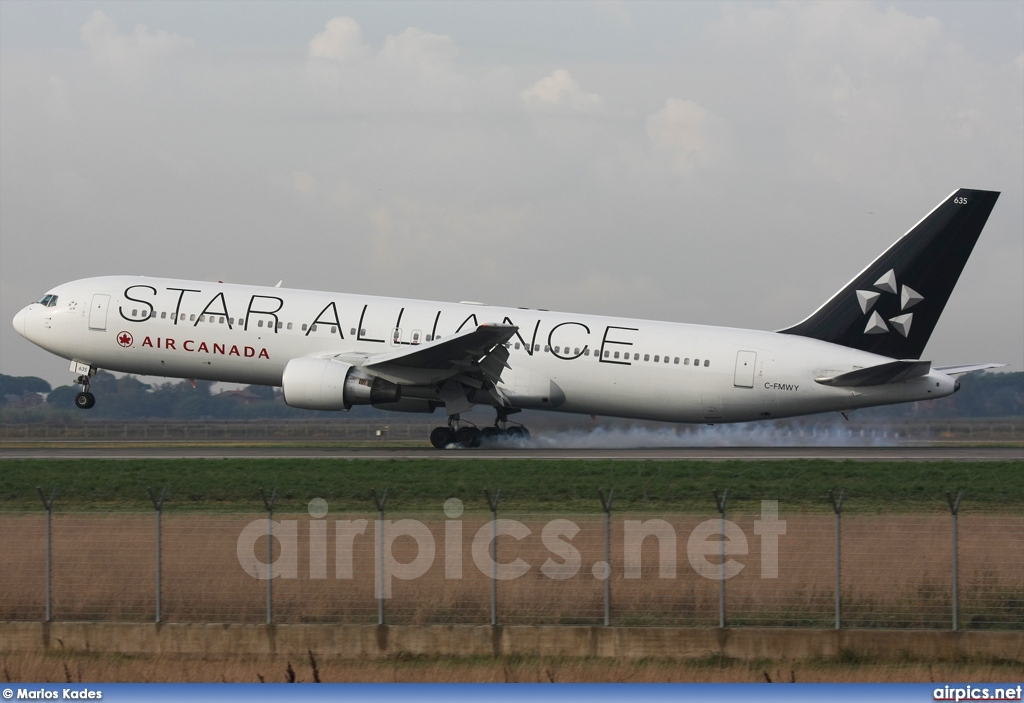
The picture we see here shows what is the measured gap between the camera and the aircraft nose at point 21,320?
137 feet

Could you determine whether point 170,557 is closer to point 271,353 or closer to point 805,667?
point 805,667

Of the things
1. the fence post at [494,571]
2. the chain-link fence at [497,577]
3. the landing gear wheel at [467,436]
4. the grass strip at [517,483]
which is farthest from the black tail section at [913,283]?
the fence post at [494,571]

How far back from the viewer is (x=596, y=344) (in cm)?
3872

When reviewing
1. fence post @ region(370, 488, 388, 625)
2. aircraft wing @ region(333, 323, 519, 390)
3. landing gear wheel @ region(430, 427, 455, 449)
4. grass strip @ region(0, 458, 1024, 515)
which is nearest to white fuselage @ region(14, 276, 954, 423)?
aircraft wing @ region(333, 323, 519, 390)

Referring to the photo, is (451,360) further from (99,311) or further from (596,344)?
Result: (99,311)

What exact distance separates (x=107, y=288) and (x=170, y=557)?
82.0 feet

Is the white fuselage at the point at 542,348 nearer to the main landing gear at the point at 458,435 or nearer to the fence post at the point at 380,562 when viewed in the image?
the main landing gear at the point at 458,435

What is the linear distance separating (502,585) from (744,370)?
940 inches

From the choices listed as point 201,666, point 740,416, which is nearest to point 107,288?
point 740,416

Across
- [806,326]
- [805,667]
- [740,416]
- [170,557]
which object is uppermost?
[806,326]

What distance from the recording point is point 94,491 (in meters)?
26.4

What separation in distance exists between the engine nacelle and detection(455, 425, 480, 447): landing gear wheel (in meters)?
2.62

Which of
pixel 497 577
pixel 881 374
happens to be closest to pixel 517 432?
pixel 881 374

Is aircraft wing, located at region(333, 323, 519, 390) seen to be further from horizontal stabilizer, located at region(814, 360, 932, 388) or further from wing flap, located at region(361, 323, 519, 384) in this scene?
horizontal stabilizer, located at region(814, 360, 932, 388)
